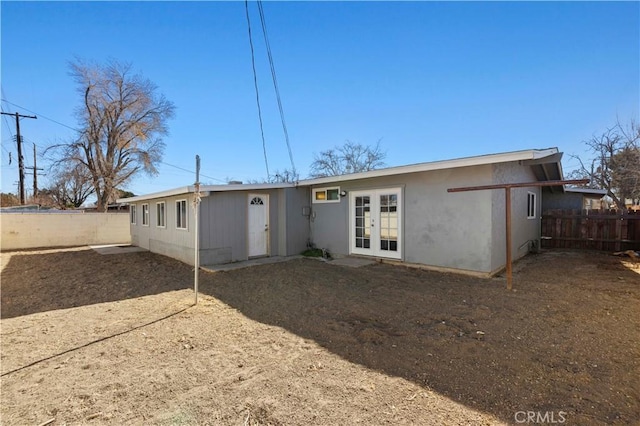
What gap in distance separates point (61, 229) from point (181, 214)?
10.1 metres

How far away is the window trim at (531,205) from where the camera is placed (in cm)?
917

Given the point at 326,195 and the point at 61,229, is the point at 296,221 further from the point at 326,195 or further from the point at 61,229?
the point at 61,229

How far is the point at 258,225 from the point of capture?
9328mm

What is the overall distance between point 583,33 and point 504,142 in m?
8.44

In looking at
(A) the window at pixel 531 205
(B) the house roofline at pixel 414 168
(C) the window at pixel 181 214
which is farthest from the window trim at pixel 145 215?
(A) the window at pixel 531 205

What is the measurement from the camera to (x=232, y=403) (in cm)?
233

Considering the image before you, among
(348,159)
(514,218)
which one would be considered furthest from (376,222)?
(348,159)

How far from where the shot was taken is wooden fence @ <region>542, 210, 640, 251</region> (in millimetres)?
9078

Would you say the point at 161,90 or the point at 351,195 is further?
the point at 161,90

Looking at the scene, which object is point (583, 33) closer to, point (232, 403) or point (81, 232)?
point (232, 403)

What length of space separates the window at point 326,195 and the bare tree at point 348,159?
1553 cm

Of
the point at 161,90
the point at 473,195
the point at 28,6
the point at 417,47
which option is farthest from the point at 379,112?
the point at 161,90

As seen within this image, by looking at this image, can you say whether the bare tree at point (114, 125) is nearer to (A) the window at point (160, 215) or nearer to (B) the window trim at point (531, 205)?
(A) the window at point (160, 215)

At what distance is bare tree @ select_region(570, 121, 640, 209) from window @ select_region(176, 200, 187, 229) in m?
14.2
